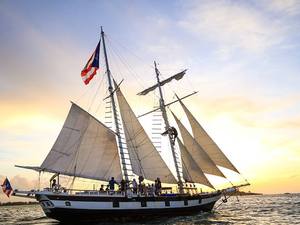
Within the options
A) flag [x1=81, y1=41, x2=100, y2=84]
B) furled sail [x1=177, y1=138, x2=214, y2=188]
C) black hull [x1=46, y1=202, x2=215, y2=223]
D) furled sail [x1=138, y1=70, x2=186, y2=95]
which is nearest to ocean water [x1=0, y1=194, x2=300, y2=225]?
black hull [x1=46, y1=202, x2=215, y2=223]

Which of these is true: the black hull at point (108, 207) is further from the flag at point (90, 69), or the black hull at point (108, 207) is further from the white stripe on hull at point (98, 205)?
the flag at point (90, 69)

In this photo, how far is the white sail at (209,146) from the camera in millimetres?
46394

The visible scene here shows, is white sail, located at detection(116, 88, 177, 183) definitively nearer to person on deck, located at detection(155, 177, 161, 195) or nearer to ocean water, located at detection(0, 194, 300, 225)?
person on deck, located at detection(155, 177, 161, 195)

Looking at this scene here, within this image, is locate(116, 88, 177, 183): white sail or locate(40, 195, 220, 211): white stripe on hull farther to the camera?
locate(116, 88, 177, 183): white sail

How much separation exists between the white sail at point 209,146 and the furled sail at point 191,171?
7.59 feet

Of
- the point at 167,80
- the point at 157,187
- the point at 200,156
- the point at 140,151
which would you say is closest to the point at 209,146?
the point at 200,156

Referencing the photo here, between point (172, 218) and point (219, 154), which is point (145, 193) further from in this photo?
point (219, 154)

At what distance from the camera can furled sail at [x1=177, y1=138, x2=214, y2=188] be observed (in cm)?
4650

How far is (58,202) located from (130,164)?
1060cm

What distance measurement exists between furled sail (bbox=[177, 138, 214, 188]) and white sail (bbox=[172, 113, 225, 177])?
2.13 ft

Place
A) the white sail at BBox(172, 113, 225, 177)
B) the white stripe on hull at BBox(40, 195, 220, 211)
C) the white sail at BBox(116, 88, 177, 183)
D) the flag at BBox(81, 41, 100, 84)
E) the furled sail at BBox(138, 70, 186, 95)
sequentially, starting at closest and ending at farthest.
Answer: the white stripe on hull at BBox(40, 195, 220, 211) → the flag at BBox(81, 41, 100, 84) → the white sail at BBox(116, 88, 177, 183) → the white sail at BBox(172, 113, 225, 177) → the furled sail at BBox(138, 70, 186, 95)

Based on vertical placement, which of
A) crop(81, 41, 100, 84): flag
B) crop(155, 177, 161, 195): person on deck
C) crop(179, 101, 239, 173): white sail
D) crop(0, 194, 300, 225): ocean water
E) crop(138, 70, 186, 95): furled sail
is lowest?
crop(0, 194, 300, 225): ocean water

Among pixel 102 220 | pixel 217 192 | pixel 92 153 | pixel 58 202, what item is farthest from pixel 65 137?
pixel 217 192

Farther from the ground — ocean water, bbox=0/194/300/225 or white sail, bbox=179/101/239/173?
white sail, bbox=179/101/239/173
